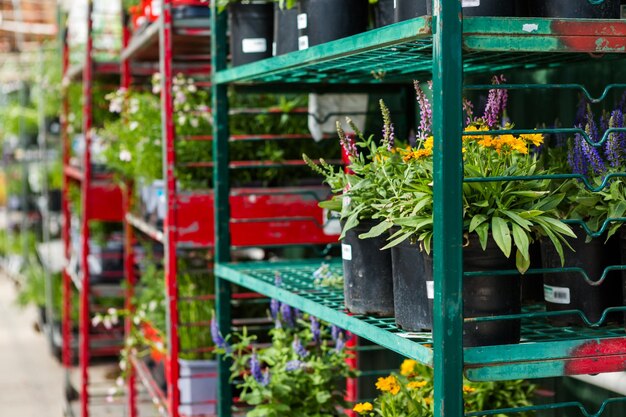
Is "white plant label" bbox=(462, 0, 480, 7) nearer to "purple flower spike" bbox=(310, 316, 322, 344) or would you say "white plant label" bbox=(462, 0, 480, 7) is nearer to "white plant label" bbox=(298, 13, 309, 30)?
"white plant label" bbox=(298, 13, 309, 30)

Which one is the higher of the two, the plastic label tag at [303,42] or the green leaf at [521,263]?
the plastic label tag at [303,42]

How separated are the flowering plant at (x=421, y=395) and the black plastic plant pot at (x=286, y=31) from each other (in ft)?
3.04

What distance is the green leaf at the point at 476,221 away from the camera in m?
1.70

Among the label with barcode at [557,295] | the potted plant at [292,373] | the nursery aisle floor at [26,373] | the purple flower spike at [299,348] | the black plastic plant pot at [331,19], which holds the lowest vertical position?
the nursery aisle floor at [26,373]

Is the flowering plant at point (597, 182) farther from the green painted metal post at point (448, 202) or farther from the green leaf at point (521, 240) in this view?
the green painted metal post at point (448, 202)

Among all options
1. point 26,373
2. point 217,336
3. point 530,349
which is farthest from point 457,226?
point 26,373

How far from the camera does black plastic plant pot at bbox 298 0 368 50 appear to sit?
94.8 inches

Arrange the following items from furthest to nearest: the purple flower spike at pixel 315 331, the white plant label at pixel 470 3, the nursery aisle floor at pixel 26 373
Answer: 1. the nursery aisle floor at pixel 26 373
2. the purple flower spike at pixel 315 331
3. the white plant label at pixel 470 3

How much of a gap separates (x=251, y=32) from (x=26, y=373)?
3887 millimetres

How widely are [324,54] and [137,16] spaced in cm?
233

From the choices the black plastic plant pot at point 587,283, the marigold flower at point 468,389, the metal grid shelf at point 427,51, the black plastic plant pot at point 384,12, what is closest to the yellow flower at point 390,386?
the marigold flower at point 468,389

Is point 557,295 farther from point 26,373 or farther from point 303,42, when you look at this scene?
point 26,373

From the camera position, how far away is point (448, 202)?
5.27ft

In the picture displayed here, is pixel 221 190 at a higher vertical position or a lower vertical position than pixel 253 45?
lower
